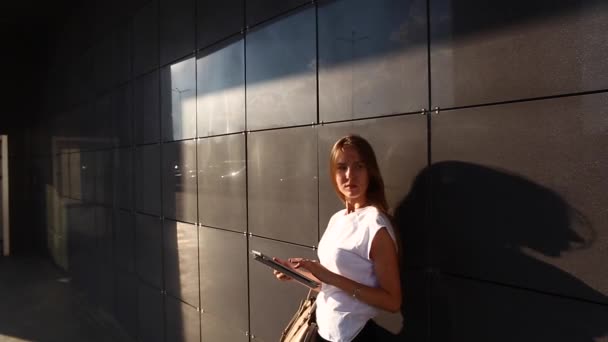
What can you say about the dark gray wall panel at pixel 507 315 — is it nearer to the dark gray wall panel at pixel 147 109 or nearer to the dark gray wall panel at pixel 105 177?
the dark gray wall panel at pixel 147 109

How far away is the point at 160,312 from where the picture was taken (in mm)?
4793

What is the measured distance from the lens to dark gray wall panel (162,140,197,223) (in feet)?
13.6

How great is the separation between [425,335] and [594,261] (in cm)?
84

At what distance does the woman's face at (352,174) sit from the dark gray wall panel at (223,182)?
1.53 m

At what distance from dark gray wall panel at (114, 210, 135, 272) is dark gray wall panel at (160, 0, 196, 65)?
209 centimetres

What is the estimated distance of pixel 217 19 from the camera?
375cm

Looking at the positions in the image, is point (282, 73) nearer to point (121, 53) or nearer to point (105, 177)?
point (121, 53)

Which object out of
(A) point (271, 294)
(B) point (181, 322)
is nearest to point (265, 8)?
(A) point (271, 294)

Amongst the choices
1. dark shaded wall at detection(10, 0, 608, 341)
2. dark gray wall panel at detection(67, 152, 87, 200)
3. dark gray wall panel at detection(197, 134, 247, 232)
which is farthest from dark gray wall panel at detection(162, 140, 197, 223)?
dark gray wall panel at detection(67, 152, 87, 200)

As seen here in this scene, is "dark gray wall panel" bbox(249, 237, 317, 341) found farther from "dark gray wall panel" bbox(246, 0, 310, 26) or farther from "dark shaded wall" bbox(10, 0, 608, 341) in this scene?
"dark gray wall panel" bbox(246, 0, 310, 26)

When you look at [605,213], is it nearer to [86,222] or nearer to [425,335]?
[425,335]

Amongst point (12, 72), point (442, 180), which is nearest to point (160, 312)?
point (442, 180)

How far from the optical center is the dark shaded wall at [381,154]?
5.38ft

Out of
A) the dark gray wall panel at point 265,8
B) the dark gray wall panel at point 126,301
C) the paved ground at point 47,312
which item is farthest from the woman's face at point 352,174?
the paved ground at point 47,312
